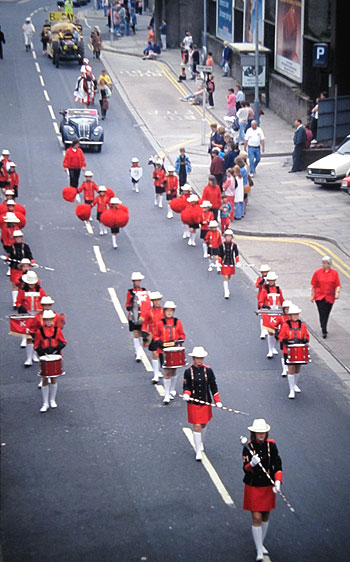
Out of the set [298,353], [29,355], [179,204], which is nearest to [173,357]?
[298,353]

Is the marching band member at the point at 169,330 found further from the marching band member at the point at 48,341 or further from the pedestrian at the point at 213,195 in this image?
the pedestrian at the point at 213,195

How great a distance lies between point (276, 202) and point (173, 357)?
1500cm

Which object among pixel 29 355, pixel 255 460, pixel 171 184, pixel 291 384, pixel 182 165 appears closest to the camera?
pixel 255 460

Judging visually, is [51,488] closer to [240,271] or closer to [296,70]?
[240,271]

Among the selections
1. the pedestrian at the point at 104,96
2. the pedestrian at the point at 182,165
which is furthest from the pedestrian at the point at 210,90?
the pedestrian at the point at 182,165

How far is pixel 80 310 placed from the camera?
72.6 feet

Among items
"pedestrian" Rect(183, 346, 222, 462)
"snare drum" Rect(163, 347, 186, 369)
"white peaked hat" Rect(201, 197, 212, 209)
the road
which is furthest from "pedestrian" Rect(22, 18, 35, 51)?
"pedestrian" Rect(183, 346, 222, 462)

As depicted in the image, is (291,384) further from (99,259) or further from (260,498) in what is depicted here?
(99,259)

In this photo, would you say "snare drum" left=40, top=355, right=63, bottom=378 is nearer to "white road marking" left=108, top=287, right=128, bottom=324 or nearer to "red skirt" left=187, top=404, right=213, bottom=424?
"red skirt" left=187, top=404, right=213, bottom=424

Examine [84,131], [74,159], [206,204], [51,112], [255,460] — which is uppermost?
[255,460]

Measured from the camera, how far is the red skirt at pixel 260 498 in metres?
12.7

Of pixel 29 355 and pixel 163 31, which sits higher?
pixel 29 355

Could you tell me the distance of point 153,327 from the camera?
17.8 metres

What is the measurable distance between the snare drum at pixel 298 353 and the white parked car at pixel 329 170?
1576 cm
